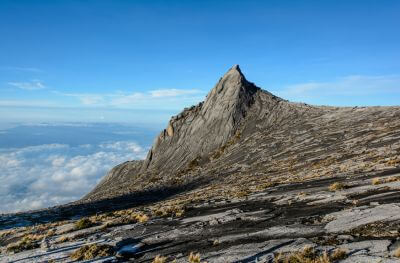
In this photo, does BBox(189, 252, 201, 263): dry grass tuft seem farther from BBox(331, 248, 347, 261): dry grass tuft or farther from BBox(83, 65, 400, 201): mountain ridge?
BBox(83, 65, 400, 201): mountain ridge

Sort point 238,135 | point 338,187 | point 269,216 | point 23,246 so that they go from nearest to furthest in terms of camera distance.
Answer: point 269,216 < point 23,246 < point 338,187 < point 238,135

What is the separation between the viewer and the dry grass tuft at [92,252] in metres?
18.1

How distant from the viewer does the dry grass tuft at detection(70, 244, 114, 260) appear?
711 inches

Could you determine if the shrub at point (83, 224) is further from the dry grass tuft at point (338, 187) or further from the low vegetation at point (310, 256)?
the dry grass tuft at point (338, 187)

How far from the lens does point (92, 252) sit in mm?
18344

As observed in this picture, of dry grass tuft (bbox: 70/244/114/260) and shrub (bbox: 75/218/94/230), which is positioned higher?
shrub (bbox: 75/218/94/230)

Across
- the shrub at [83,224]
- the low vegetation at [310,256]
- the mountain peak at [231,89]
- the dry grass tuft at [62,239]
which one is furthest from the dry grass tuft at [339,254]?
the mountain peak at [231,89]

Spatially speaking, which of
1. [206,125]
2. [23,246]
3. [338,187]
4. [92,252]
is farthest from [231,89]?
[92,252]

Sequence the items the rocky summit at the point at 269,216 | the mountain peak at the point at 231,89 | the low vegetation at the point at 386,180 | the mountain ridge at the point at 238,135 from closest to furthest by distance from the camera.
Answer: the rocky summit at the point at 269,216 → the low vegetation at the point at 386,180 → the mountain ridge at the point at 238,135 → the mountain peak at the point at 231,89

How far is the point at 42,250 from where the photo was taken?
2097cm

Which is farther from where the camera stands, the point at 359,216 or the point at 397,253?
the point at 359,216

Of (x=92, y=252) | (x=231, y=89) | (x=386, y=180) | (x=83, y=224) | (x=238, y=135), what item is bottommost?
(x=92, y=252)

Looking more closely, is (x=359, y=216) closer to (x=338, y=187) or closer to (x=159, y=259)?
(x=338, y=187)

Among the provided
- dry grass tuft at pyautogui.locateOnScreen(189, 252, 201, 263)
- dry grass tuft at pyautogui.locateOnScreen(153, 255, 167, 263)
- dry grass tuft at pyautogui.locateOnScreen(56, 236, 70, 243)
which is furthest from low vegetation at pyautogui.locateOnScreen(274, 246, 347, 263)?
dry grass tuft at pyautogui.locateOnScreen(56, 236, 70, 243)
